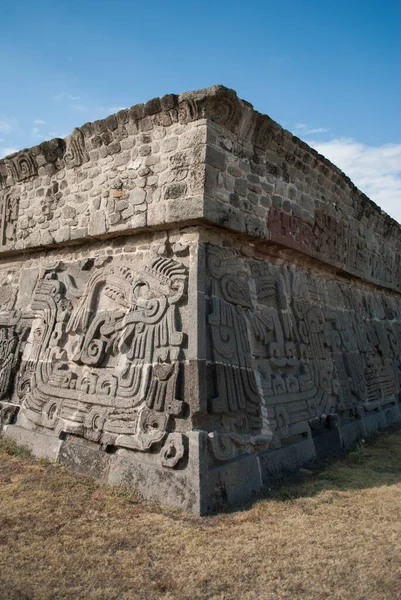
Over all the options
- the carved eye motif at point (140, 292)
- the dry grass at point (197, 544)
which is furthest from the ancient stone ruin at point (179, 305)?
the dry grass at point (197, 544)

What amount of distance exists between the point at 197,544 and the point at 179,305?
185 cm

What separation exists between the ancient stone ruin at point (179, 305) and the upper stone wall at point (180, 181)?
0.02 metres

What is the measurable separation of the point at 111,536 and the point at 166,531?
1.13ft

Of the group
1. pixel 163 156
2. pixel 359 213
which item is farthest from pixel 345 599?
pixel 359 213

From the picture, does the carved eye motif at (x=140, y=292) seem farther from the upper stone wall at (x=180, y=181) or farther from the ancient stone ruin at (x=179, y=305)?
the upper stone wall at (x=180, y=181)

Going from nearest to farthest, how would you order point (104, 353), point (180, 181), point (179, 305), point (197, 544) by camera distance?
point (197, 544), point (179, 305), point (180, 181), point (104, 353)

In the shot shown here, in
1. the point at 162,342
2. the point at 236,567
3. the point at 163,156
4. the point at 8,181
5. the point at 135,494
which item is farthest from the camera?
the point at 8,181

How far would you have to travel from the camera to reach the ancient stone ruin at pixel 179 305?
3838 mm

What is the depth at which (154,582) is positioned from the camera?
2.56 meters

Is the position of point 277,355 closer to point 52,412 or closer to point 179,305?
point 179,305

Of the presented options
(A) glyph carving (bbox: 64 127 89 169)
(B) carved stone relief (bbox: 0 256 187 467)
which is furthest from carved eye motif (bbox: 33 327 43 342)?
(A) glyph carving (bbox: 64 127 89 169)

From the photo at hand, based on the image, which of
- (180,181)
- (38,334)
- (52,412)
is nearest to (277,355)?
(180,181)

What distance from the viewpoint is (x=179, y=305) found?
4.11m

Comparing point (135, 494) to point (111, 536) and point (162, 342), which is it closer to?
point (111, 536)
